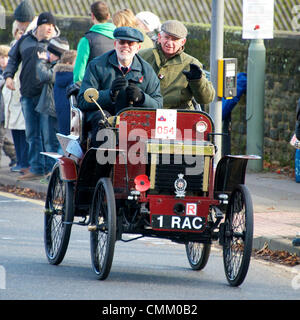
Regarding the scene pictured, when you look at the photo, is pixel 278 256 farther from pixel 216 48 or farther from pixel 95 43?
pixel 216 48

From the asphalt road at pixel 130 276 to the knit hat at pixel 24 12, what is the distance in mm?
5451

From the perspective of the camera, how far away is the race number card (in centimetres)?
795

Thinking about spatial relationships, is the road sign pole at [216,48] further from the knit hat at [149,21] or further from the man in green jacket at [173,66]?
the man in green jacket at [173,66]

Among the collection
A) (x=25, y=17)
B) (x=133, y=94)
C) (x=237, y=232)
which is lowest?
(x=237, y=232)

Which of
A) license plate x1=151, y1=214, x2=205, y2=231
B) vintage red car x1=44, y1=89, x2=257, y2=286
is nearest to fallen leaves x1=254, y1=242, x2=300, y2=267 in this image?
vintage red car x1=44, y1=89, x2=257, y2=286

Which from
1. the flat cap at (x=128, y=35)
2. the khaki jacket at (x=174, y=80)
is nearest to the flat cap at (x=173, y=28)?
the khaki jacket at (x=174, y=80)

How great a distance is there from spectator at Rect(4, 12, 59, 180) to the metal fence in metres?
22.7

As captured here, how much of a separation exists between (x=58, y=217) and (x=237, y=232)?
7.02 ft

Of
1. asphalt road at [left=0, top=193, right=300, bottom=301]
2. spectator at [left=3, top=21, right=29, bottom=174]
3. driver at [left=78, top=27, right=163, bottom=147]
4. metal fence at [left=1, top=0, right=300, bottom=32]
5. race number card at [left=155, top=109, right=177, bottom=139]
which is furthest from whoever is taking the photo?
metal fence at [left=1, top=0, right=300, bottom=32]

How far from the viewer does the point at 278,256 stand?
9.38 m

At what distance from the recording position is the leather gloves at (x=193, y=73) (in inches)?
342

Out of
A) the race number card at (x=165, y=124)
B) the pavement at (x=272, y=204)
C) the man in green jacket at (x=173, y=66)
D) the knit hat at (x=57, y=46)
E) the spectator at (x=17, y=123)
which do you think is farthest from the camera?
the spectator at (x=17, y=123)

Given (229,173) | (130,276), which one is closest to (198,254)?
(130,276)

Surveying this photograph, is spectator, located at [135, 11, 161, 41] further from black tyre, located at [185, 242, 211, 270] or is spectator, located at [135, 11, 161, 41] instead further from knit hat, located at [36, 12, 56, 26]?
black tyre, located at [185, 242, 211, 270]
